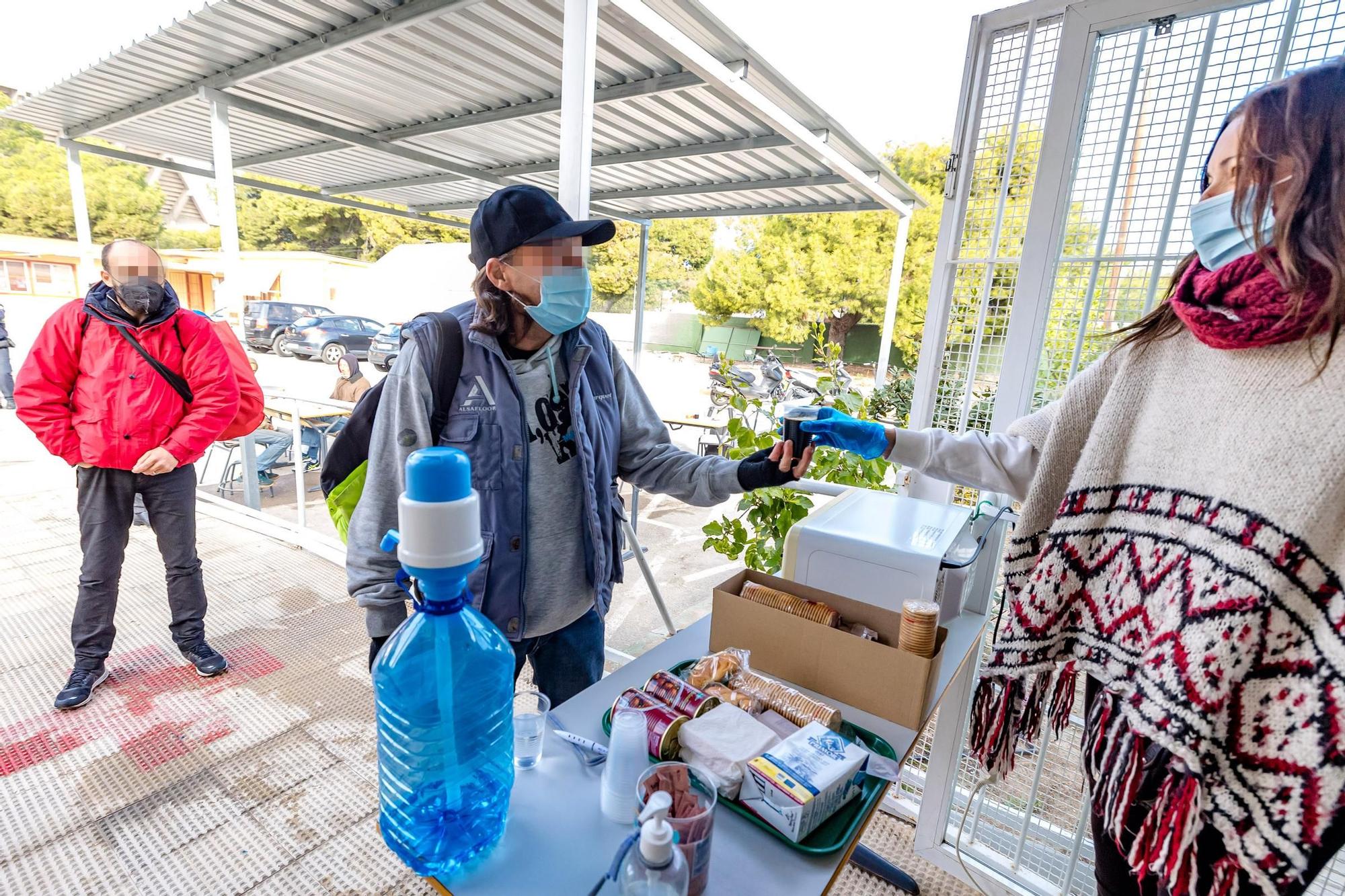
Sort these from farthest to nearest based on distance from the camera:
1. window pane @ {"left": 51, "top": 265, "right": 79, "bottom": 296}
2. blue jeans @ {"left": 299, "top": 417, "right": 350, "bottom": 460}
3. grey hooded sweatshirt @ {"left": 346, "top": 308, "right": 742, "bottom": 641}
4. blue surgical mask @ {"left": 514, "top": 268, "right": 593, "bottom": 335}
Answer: window pane @ {"left": 51, "top": 265, "right": 79, "bottom": 296}
blue jeans @ {"left": 299, "top": 417, "right": 350, "bottom": 460}
blue surgical mask @ {"left": 514, "top": 268, "right": 593, "bottom": 335}
grey hooded sweatshirt @ {"left": 346, "top": 308, "right": 742, "bottom": 641}

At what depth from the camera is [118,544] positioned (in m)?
2.34

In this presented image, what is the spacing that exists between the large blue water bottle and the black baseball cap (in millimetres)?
773

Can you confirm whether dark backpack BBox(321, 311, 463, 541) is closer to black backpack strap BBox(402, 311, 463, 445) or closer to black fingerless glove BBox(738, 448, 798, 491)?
black backpack strap BBox(402, 311, 463, 445)

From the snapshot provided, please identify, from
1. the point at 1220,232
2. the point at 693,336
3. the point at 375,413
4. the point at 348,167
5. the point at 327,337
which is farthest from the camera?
the point at 693,336

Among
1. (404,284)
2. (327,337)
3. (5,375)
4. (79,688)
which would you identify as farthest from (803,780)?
(404,284)

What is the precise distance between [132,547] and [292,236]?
27856 mm

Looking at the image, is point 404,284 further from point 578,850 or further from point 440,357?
point 578,850

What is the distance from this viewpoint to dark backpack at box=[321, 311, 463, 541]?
4.09 ft

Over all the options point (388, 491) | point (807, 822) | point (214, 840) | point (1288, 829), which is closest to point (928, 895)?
point (1288, 829)

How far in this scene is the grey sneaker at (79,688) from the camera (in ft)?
7.79

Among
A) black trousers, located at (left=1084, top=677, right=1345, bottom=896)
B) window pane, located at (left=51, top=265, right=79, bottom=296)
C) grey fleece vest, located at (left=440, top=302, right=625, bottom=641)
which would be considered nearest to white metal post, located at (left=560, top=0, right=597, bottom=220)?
grey fleece vest, located at (left=440, top=302, right=625, bottom=641)

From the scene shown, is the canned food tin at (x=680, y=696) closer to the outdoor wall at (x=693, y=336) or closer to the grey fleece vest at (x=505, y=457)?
the grey fleece vest at (x=505, y=457)

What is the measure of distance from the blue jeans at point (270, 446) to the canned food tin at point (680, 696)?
4.85m

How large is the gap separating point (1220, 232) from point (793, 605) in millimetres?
910
